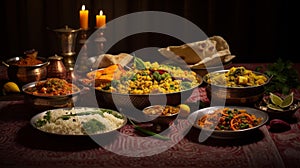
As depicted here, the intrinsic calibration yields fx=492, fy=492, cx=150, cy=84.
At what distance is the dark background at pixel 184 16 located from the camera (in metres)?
4.86

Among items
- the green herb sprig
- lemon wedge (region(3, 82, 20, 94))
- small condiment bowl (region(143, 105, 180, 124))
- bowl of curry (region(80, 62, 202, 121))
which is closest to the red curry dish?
bowl of curry (region(80, 62, 202, 121))

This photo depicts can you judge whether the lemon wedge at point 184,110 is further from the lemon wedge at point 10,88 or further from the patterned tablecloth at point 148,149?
the lemon wedge at point 10,88

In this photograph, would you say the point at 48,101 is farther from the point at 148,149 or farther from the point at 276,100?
the point at 276,100

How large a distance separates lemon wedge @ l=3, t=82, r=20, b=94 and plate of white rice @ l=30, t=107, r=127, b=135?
0.55m

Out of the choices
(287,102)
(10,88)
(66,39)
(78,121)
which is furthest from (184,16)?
(78,121)

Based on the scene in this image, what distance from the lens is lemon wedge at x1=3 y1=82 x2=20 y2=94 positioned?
271cm

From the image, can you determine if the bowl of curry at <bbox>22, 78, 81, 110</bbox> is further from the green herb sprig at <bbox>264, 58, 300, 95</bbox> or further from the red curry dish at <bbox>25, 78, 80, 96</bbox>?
the green herb sprig at <bbox>264, 58, 300, 95</bbox>

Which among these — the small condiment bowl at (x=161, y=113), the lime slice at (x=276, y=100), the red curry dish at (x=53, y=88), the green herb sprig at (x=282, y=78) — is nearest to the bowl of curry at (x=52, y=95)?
the red curry dish at (x=53, y=88)

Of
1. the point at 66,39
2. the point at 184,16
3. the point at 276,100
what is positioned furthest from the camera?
the point at 184,16

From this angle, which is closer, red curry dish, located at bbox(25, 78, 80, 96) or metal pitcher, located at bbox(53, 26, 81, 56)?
red curry dish, located at bbox(25, 78, 80, 96)

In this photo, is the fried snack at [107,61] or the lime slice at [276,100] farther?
the fried snack at [107,61]

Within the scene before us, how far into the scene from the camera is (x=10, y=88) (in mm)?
2715

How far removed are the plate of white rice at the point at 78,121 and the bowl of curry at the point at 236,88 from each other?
54 centimetres

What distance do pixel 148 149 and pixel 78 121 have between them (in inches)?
12.7
